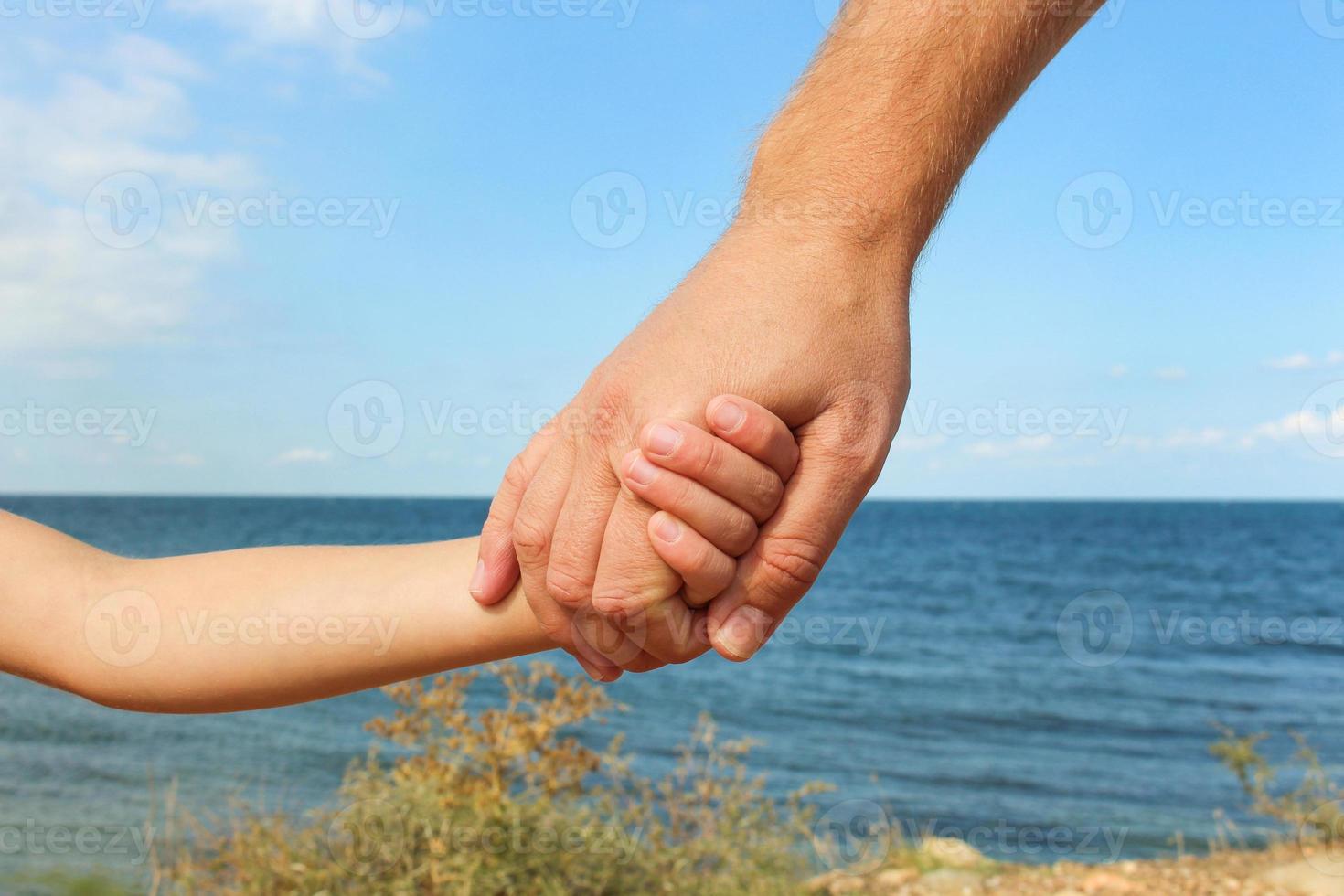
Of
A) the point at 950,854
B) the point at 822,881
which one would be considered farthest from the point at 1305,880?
the point at 822,881

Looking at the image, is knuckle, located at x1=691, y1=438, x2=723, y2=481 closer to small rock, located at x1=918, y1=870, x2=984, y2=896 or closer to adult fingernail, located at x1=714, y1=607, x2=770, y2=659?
adult fingernail, located at x1=714, y1=607, x2=770, y2=659

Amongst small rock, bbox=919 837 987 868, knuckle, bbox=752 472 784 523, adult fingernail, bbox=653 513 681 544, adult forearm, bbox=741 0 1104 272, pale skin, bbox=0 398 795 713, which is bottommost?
small rock, bbox=919 837 987 868

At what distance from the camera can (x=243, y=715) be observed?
1254 cm

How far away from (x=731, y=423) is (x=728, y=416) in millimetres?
10

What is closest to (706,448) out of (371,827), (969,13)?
(969,13)

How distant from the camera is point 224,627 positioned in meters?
1.60

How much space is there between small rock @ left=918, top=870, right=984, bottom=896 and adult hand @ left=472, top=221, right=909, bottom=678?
395 cm

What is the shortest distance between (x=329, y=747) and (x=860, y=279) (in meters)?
11.3

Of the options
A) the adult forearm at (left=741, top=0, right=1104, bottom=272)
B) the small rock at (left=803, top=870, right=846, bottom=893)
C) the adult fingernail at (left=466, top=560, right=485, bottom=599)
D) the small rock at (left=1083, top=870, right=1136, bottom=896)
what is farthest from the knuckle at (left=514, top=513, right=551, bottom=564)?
the small rock at (left=1083, top=870, right=1136, bottom=896)

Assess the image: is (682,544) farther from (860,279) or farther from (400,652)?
(400,652)

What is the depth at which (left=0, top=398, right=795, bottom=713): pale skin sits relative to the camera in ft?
5.01

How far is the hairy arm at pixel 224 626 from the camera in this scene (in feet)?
5.01

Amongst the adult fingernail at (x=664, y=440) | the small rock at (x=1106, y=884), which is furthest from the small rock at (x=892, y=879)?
the adult fingernail at (x=664, y=440)

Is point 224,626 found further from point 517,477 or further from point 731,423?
point 731,423
